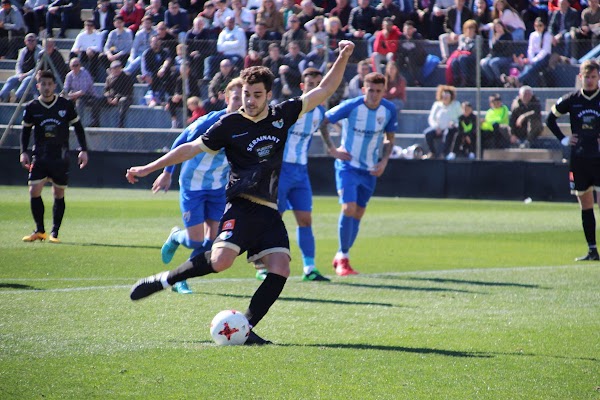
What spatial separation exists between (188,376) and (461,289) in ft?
15.1

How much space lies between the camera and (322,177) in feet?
70.4

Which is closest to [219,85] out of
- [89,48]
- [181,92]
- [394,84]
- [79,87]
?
[181,92]

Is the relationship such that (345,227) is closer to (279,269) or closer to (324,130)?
(324,130)

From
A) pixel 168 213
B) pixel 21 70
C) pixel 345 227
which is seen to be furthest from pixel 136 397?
pixel 21 70

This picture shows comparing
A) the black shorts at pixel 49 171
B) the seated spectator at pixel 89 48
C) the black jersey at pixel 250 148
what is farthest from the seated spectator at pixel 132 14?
the black jersey at pixel 250 148

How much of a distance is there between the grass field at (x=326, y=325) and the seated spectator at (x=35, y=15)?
11403 mm

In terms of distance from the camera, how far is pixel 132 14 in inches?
930

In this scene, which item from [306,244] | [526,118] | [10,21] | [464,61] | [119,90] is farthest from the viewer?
[10,21]

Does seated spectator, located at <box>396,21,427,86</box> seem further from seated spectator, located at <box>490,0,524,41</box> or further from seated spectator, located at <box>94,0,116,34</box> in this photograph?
seated spectator, located at <box>94,0,116,34</box>

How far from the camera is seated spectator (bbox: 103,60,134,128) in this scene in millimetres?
21797

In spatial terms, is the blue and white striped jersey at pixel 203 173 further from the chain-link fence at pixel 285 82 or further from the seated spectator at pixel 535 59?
the seated spectator at pixel 535 59

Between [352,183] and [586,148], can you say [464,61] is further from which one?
[352,183]

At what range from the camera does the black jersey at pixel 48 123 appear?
13352 millimetres

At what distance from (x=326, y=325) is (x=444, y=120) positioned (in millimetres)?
13688
